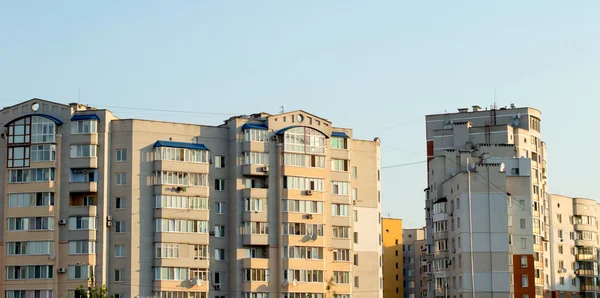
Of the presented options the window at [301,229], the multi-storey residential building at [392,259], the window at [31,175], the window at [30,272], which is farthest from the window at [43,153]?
the multi-storey residential building at [392,259]

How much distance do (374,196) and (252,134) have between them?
17.0 m

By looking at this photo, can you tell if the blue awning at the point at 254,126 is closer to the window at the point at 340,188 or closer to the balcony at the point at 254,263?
the window at the point at 340,188

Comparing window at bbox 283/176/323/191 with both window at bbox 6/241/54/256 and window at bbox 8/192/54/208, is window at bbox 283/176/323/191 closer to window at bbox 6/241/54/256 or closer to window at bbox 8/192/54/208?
window at bbox 8/192/54/208

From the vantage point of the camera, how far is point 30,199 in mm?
104812

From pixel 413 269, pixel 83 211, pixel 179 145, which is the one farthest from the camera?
pixel 413 269

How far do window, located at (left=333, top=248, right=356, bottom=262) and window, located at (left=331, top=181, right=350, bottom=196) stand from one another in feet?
19.9

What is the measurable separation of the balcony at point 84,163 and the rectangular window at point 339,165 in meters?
25.7

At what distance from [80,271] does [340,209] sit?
28575 mm

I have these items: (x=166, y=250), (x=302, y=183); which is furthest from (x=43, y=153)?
(x=302, y=183)

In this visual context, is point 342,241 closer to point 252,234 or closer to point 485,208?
point 252,234

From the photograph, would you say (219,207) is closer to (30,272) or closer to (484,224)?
(30,272)

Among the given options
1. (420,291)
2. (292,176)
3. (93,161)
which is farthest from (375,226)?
(420,291)

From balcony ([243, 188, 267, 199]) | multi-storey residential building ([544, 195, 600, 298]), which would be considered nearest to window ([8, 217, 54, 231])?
balcony ([243, 188, 267, 199])

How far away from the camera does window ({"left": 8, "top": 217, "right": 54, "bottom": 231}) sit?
10388 centimetres
